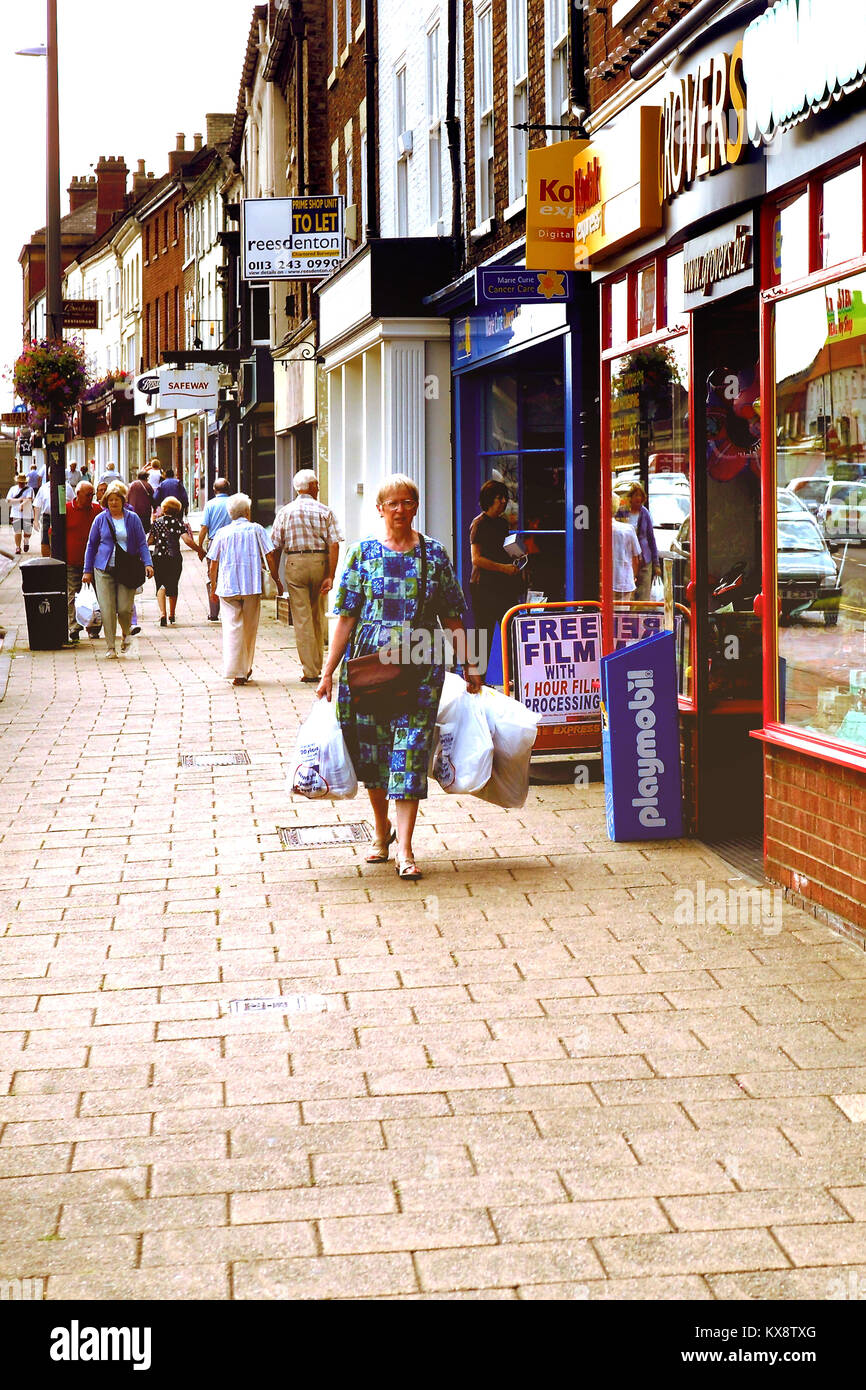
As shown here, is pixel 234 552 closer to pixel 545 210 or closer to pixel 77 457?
pixel 545 210

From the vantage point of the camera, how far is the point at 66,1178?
4.34 meters

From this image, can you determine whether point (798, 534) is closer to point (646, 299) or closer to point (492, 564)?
point (646, 299)

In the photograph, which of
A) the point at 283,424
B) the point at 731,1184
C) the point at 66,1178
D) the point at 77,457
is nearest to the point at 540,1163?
the point at 731,1184

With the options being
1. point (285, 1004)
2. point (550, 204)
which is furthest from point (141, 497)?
point (285, 1004)

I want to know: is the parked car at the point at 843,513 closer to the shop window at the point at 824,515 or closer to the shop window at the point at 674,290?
the shop window at the point at 824,515

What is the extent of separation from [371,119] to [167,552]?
244 inches

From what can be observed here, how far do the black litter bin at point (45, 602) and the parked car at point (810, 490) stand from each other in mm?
13356

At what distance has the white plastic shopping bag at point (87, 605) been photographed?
19.5m

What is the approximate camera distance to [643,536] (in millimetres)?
9719

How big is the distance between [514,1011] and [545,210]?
5833 millimetres

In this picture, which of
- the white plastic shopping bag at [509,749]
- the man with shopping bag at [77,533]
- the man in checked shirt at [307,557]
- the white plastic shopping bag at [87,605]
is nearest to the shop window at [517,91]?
the man in checked shirt at [307,557]

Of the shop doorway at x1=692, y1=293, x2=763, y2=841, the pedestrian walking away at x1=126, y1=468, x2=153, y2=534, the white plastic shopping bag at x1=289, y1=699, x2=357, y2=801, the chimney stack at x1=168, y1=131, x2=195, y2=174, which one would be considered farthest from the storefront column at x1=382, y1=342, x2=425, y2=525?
the chimney stack at x1=168, y1=131, x2=195, y2=174

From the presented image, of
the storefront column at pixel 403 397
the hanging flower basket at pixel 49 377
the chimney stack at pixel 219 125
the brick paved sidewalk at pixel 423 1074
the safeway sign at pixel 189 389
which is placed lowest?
the brick paved sidewalk at pixel 423 1074

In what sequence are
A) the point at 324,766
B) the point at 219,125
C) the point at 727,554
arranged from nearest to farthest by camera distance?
the point at 324,766
the point at 727,554
the point at 219,125
